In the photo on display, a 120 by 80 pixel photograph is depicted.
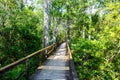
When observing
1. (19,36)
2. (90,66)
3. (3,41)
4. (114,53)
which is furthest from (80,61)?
(3,41)

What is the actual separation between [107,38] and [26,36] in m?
10.7

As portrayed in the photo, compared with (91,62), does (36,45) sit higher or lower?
higher

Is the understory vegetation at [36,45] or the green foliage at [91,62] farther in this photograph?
the green foliage at [91,62]

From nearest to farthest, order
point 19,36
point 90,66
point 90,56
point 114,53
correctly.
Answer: point 19,36
point 90,66
point 90,56
point 114,53

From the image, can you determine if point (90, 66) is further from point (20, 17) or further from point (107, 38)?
point (20, 17)

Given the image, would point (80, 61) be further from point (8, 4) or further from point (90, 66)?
point (8, 4)

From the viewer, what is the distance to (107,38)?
24844mm

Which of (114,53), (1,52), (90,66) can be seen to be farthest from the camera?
(114,53)

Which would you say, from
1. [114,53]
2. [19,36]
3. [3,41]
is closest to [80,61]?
[114,53]

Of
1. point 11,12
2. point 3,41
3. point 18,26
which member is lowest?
point 3,41

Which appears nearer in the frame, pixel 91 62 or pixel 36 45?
pixel 36 45

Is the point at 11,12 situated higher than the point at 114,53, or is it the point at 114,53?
the point at 11,12

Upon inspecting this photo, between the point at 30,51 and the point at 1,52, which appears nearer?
the point at 1,52

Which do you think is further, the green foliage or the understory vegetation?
the green foliage
